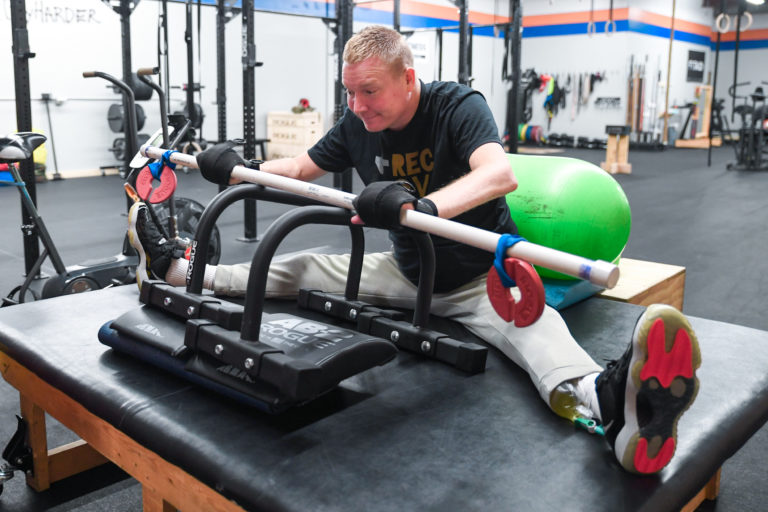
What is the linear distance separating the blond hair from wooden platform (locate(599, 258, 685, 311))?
110 cm

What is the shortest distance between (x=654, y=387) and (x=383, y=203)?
0.60 meters

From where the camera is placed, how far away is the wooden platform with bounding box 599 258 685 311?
242 centimetres

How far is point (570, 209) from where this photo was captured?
2.26m

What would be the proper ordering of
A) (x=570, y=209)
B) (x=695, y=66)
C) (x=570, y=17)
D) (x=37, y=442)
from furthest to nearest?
(x=695, y=66), (x=570, y=17), (x=570, y=209), (x=37, y=442)

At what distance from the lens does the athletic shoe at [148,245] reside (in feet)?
7.48

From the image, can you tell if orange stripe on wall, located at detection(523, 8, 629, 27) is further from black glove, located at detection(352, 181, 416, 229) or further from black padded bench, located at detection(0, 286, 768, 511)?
black glove, located at detection(352, 181, 416, 229)

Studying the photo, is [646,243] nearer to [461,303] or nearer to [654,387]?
[461,303]

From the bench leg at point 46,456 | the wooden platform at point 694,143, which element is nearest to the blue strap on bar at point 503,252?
the bench leg at point 46,456

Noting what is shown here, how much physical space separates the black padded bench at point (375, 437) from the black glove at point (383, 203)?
430mm

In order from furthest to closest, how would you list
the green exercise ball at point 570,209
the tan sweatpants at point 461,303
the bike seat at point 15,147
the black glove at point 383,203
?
the bike seat at point 15,147 → the green exercise ball at point 570,209 → the tan sweatpants at point 461,303 → the black glove at point 383,203

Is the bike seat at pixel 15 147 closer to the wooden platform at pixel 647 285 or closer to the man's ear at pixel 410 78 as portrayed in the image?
the man's ear at pixel 410 78

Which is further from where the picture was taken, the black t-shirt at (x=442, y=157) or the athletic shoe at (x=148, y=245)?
the athletic shoe at (x=148, y=245)

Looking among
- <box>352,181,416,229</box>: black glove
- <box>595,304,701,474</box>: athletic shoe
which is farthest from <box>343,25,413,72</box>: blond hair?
<box>595,304,701,474</box>: athletic shoe

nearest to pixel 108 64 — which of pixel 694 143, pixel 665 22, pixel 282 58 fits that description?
pixel 282 58
